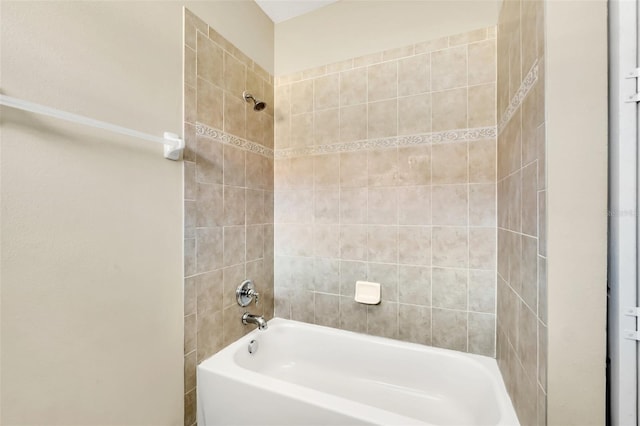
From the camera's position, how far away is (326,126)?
1.85m

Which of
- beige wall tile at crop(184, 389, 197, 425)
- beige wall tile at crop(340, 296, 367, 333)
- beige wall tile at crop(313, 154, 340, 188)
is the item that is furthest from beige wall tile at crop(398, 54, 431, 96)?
beige wall tile at crop(184, 389, 197, 425)

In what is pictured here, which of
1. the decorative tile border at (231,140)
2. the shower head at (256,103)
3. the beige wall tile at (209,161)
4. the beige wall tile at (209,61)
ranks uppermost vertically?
the beige wall tile at (209,61)

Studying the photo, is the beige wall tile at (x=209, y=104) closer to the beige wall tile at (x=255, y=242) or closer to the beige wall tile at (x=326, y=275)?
the beige wall tile at (x=255, y=242)

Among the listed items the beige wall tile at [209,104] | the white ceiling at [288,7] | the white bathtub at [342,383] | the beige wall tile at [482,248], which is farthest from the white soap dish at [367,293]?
the white ceiling at [288,7]

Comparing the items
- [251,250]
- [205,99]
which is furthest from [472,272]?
[205,99]

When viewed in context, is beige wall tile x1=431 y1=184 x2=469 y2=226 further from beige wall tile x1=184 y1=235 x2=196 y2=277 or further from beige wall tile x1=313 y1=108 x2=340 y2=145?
beige wall tile x1=184 y1=235 x2=196 y2=277

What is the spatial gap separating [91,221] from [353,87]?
1.61 metres

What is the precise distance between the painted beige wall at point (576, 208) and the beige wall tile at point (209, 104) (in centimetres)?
145

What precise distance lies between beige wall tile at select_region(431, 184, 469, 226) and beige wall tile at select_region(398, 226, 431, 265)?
0.10 metres

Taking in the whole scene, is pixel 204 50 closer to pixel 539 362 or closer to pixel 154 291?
pixel 154 291

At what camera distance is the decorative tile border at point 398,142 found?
4.88 feet

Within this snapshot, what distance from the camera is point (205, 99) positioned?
141cm

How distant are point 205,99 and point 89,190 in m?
0.75

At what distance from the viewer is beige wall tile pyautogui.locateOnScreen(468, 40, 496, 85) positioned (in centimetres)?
146
